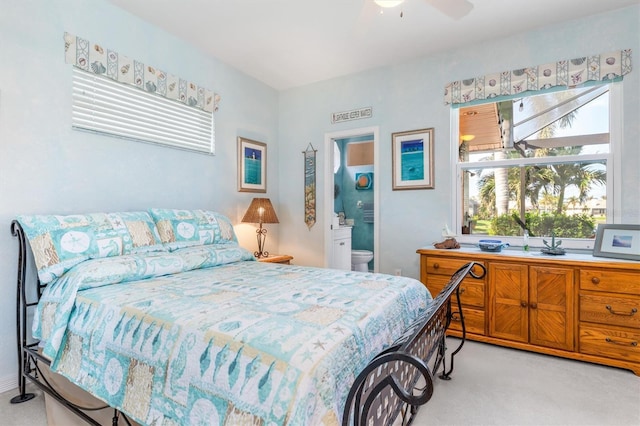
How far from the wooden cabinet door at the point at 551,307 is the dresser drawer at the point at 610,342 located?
0.29 feet

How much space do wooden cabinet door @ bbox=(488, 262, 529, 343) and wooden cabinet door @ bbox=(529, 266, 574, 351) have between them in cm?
5

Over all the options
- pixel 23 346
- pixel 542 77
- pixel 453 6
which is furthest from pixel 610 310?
pixel 23 346

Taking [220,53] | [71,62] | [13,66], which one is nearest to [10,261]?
[13,66]

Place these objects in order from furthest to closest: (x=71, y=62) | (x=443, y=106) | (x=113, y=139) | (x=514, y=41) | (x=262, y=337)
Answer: (x=443, y=106)
(x=514, y=41)
(x=113, y=139)
(x=71, y=62)
(x=262, y=337)

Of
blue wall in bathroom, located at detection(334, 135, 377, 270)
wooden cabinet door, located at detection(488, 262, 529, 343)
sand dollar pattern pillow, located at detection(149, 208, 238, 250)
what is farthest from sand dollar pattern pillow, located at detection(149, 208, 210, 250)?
blue wall in bathroom, located at detection(334, 135, 377, 270)

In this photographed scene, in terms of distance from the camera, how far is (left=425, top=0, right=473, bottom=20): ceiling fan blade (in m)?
1.93

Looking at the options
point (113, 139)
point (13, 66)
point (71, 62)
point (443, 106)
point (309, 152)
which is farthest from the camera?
point (309, 152)

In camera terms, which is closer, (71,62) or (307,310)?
(307,310)

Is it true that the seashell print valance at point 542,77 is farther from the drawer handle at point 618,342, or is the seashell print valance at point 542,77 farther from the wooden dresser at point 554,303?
the drawer handle at point 618,342

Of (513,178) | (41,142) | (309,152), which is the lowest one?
(513,178)

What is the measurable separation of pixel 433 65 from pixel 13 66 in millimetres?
3512

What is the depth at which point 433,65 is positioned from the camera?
3404 mm

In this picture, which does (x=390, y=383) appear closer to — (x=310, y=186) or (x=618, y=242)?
(x=618, y=242)

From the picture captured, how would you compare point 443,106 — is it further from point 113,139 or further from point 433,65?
point 113,139
